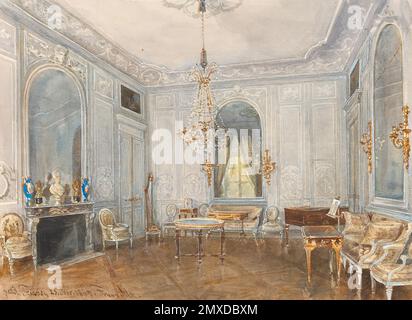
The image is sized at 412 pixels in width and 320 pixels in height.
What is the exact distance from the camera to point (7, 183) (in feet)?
18.2

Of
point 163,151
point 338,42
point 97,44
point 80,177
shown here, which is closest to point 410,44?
point 338,42

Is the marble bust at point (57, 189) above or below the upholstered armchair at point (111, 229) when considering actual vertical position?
above

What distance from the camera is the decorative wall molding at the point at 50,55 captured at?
6121mm

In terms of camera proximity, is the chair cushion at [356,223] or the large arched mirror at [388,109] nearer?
the large arched mirror at [388,109]

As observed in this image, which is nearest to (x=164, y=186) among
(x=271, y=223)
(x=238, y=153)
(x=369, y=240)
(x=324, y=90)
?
(x=238, y=153)

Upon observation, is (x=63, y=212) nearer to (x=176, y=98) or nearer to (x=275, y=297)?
(x=275, y=297)

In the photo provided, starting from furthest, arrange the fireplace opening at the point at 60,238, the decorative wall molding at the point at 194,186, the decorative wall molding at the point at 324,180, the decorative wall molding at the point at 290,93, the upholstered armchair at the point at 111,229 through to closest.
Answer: the decorative wall molding at the point at 194,186 < the decorative wall molding at the point at 290,93 < the decorative wall molding at the point at 324,180 < the upholstered armchair at the point at 111,229 < the fireplace opening at the point at 60,238

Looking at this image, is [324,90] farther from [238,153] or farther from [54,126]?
[54,126]

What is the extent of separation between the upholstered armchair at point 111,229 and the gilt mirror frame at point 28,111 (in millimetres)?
961

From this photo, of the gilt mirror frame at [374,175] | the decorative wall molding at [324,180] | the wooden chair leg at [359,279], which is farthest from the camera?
the decorative wall molding at [324,180]

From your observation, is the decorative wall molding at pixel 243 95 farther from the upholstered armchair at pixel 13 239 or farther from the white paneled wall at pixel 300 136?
the upholstered armchair at pixel 13 239

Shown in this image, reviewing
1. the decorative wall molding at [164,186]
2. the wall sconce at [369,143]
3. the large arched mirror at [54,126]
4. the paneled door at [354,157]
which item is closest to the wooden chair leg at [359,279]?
the wall sconce at [369,143]

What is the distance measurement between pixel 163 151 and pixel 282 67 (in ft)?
12.7

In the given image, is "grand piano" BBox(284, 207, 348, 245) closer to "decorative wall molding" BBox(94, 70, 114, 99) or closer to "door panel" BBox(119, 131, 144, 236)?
"door panel" BBox(119, 131, 144, 236)
